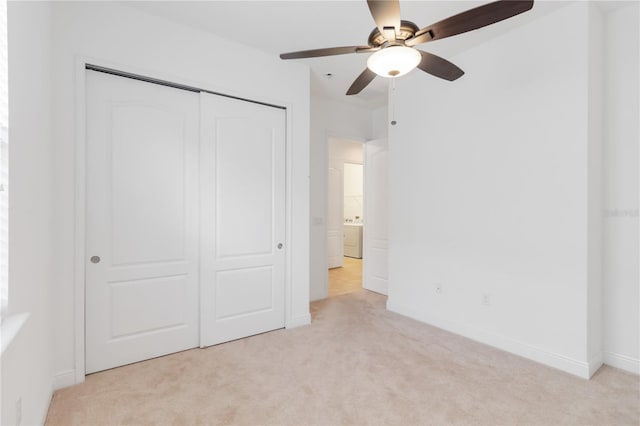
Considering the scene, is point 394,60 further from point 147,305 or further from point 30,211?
point 147,305

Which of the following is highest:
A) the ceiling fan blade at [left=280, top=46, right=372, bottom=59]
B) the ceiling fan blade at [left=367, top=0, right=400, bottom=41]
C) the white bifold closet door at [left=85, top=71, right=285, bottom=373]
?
the ceiling fan blade at [left=280, top=46, right=372, bottom=59]

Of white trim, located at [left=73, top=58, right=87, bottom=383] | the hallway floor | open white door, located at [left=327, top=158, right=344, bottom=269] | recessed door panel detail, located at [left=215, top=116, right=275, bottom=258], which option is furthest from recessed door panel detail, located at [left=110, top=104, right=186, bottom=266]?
open white door, located at [left=327, top=158, right=344, bottom=269]

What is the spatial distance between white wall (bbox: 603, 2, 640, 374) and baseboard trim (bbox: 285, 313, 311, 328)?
258 cm

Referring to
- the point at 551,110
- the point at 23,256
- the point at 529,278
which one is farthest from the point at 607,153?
the point at 23,256

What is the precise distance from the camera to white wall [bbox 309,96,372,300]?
14.2 feet

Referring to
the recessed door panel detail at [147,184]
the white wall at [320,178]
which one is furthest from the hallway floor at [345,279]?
the recessed door panel detail at [147,184]

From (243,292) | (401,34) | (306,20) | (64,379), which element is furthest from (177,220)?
(401,34)

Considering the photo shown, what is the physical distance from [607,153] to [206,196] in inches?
131

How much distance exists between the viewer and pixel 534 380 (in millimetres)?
2268

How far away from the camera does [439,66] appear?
203 cm

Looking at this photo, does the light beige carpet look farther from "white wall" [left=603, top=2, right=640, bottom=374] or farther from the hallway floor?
the hallway floor

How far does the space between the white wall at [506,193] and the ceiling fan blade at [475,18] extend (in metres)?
1.26

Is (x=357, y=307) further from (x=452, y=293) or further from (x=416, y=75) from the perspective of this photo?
(x=416, y=75)

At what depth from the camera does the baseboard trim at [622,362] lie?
2.34 meters
